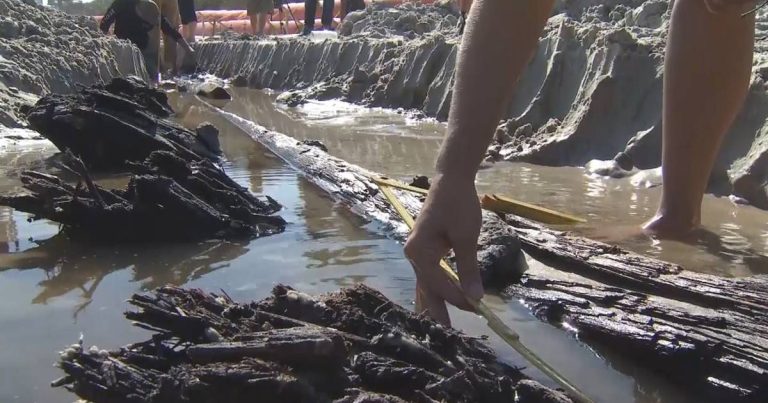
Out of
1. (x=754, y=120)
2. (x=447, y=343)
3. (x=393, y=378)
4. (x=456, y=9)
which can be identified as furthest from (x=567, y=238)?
(x=456, y=9)

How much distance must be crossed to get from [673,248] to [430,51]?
552 centimetres

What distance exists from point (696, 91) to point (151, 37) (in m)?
10.2

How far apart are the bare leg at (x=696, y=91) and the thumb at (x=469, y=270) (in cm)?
146

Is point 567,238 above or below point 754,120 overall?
below

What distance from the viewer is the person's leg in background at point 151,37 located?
11291 mm

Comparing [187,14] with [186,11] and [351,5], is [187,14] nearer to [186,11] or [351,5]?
[186,11]

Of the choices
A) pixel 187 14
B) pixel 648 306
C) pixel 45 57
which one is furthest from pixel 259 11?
pixel 648 306

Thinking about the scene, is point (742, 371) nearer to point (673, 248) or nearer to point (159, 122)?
point (673, 248)

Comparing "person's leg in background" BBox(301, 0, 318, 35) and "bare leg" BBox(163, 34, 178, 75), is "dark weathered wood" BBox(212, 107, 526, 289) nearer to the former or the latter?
"bare leg" BBox(163, 34, 178, 75)

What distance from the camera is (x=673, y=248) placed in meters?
2.65

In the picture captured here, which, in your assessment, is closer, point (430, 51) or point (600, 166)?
point (600, 166)

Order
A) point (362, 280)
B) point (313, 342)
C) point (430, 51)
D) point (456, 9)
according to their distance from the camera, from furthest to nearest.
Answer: point (456, 9)
point (430, 51)
point (362, 280)
point (313, 342)

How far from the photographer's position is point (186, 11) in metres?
14.8

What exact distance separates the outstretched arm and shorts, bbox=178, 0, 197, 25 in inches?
546
